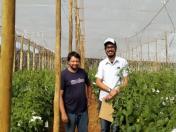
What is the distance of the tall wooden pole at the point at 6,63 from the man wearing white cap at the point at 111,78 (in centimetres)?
371

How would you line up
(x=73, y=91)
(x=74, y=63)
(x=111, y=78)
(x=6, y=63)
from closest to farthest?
(x=6, y=63)
(x=74, y=63)
(x=73, y=91)
(x=111, y=78)

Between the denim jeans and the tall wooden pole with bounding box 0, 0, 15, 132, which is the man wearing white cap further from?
the tall wooden pole with bounding box 0, 0, 15, 132

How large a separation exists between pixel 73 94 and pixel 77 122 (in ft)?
1.23

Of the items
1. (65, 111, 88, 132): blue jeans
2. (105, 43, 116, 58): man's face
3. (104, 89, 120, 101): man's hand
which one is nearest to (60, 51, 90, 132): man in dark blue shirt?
(65, 111, 88, 132): blue jeans

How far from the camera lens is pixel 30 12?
2628 centimetres

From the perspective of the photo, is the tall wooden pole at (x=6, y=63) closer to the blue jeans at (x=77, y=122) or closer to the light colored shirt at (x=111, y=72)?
the blue jeans at (x=77, y=122)

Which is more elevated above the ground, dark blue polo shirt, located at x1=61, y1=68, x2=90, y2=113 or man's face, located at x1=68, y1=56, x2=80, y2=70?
man's face, located at x1=68, y1=56, x2=80, y2=70

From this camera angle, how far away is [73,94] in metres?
6.28

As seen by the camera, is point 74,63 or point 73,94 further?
point 73,94

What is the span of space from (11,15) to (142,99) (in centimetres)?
336

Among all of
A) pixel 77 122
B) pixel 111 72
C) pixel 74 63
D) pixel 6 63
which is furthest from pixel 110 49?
pixel 6 63

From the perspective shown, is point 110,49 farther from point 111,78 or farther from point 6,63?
point 6,63

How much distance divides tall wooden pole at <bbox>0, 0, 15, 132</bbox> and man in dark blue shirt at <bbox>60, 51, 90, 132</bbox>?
3.42 metres

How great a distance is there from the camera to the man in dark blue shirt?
6.20 meters
